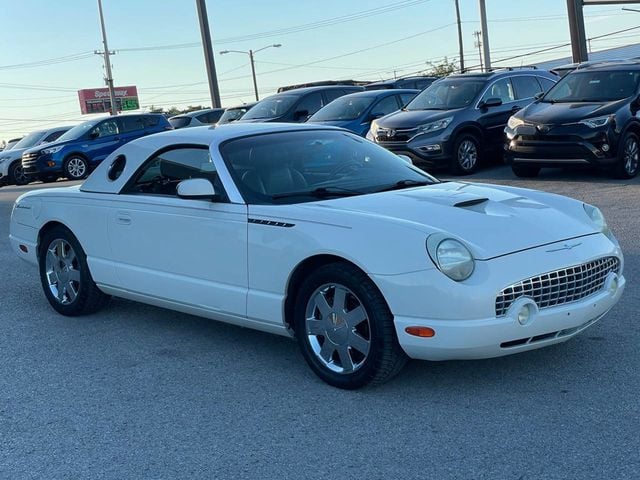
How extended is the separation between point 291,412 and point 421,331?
31.7 inches

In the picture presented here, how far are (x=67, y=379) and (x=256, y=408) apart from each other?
1.38 meters

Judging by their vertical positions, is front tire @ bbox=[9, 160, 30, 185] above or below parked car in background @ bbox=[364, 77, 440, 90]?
below

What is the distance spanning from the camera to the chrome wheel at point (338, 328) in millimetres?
4336

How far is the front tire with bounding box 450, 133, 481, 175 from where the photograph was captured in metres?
13.3

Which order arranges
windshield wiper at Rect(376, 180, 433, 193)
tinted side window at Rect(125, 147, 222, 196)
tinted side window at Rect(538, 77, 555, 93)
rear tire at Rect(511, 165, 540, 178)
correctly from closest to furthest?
1. windshield wiper at Rect(376, 180, 433, 193)
2. tinted side window at Rect(125, 147, 222, 196)
3. rear tire at Rect(511, 165, 540, 178)
4. tinted side window at Rect(538, 77, 555, 93)

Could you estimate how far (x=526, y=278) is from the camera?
13.3 ft

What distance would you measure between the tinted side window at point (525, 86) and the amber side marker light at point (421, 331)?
441 inches

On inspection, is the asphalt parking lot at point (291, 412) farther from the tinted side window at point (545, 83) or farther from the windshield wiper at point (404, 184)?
the tinted side window at point (545, 83)

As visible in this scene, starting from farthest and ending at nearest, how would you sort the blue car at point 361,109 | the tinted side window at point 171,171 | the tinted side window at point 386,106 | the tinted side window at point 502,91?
the tinted side window at point 386,106 < the blue car at point 361,109 < the tinted side window at point 502,91 < the tinted side window at point 171,171

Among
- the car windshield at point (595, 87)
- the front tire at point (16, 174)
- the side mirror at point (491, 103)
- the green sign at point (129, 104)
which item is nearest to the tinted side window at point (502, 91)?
the side mirror at point (491, 103)

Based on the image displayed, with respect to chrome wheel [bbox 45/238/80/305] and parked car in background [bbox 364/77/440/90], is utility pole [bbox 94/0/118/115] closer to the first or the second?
parked car in background [bbox 364/77/440/90]

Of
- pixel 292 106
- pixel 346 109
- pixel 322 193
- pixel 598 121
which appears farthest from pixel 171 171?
pixel 292 106

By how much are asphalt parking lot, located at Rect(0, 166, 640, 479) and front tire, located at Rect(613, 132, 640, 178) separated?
238 inches

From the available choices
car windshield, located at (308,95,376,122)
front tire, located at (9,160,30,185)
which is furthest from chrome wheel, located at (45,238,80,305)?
front tire, located at (9,160,30,185)
